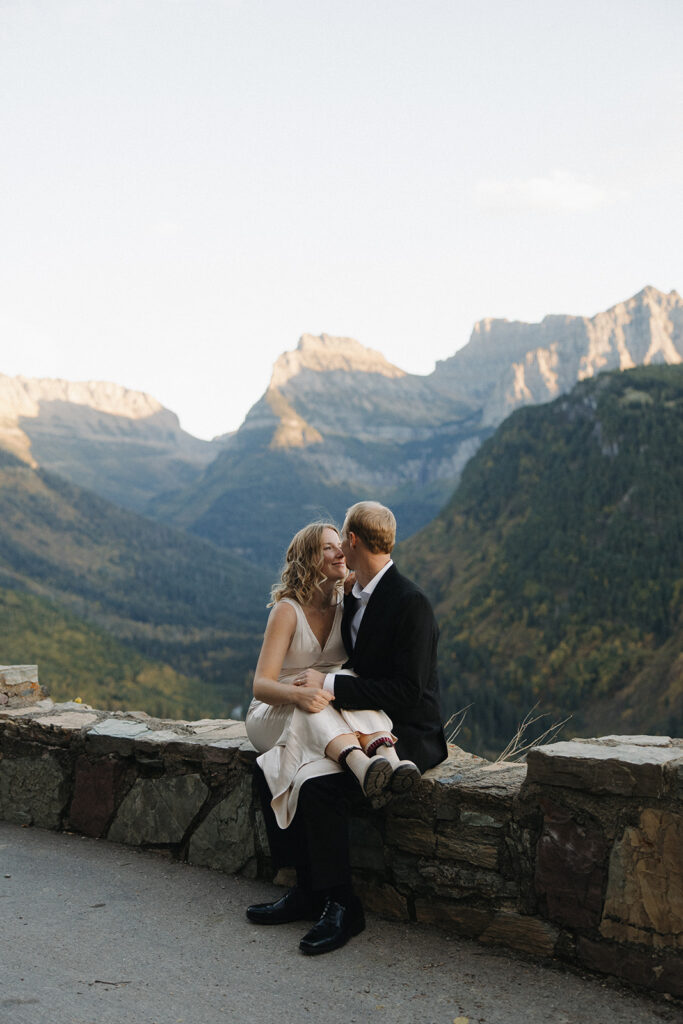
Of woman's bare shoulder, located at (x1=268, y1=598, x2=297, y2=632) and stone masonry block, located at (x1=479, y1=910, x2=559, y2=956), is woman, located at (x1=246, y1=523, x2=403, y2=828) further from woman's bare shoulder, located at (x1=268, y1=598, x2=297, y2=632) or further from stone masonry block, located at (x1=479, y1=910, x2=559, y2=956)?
stone masonry block, located at (x1=479, y1=910, x2=559, y2=956)

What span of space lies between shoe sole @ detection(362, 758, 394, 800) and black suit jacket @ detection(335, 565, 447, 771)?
364 mm

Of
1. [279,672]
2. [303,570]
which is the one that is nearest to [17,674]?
[279,672]

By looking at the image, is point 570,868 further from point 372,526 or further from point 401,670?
point 372,526

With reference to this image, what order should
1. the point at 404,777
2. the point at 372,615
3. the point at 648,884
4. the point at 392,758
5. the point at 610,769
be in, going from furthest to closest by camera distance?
the point at 372,615
the point at 392,758
the point at 404,777
the point at 610,769
the point at 648,884

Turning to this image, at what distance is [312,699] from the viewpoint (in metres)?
4.42

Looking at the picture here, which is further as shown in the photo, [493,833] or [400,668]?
[400,668]

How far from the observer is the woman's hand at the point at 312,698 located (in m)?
4.41

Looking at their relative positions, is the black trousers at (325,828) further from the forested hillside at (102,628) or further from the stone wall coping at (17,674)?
the forested hillside at (102,628)

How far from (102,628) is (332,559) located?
138275 millimetres

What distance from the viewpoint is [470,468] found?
17475 centimetres

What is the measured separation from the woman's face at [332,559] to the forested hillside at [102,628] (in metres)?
81.9

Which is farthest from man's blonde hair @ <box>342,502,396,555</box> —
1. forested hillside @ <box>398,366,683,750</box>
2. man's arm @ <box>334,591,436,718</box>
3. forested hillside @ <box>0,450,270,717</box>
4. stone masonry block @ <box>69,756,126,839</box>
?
forested hillside @ <box>0,450,270,717</box>

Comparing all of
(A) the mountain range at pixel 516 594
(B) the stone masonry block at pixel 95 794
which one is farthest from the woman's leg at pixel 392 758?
(A) the mountain range at pixel 516 594

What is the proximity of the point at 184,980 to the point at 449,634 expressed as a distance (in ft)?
397
